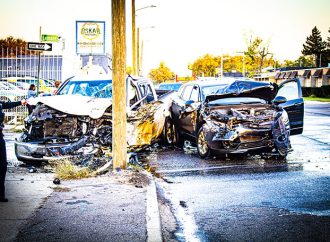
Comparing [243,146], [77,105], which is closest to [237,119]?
[243,146]

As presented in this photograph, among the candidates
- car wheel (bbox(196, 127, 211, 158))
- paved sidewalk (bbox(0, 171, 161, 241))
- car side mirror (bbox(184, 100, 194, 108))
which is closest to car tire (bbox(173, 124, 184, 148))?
car side mirror (bbox(184, 100, 194, 108))

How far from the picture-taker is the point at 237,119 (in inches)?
364

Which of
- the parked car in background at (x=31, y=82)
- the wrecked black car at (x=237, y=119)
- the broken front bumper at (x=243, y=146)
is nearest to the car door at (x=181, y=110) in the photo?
the wrecked black car at (x=237, y=119)

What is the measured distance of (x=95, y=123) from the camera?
9242 millimetres

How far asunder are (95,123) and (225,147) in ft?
9.07

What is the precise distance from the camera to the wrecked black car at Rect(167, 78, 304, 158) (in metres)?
9.27

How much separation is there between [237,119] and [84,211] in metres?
4.67

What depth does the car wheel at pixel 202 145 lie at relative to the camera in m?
9.91

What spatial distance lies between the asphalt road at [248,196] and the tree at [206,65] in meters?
101

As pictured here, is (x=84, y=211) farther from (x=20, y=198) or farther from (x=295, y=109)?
(x=295, y=109)

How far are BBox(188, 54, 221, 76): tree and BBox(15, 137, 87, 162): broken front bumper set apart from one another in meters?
102

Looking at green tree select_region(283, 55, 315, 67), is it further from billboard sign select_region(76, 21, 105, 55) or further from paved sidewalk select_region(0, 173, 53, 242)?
paved sidewalk select_region(0, 173, 53, 242)

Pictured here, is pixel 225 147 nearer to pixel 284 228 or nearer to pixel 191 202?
pixel 191 202

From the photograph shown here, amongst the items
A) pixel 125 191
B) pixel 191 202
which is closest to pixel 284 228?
pixel 191 202
